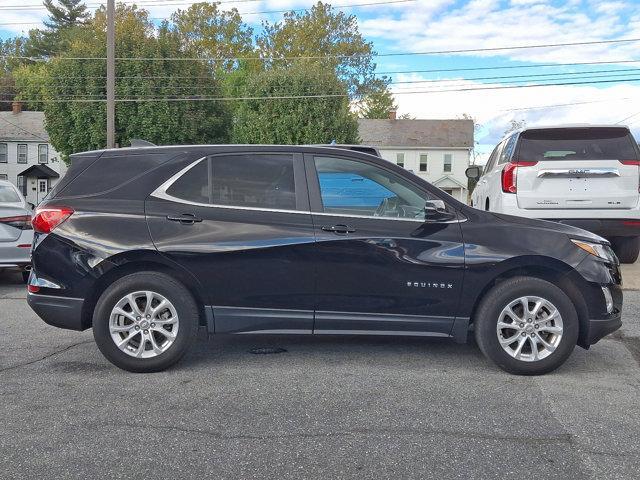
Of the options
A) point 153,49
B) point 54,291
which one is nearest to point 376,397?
point 54,291

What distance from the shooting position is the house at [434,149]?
157 ft

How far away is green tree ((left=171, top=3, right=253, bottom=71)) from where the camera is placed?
5403 centimetres

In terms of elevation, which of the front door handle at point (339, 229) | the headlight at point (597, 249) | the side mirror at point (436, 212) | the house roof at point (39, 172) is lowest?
the headlight at point (597, 249)

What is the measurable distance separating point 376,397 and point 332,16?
54.4m

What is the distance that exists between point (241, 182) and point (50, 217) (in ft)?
4.96

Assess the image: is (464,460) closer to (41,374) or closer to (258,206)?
(258,206)

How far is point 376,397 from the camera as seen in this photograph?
4367 millimetres

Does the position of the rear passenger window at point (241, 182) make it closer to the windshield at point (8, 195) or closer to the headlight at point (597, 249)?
the headlight at point (597, 249)

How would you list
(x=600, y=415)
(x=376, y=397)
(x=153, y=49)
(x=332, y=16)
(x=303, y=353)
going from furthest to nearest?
(x=332, y=16), (x=153, y=49), (x=303, y=353), (x=376, y=397), (x=600, y=415)

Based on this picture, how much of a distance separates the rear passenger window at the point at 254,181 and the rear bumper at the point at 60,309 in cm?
135

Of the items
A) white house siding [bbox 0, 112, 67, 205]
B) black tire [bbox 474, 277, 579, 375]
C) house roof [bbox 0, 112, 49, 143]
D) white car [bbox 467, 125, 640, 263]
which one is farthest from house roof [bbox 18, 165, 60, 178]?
black tire [bbox 474, 277, 579, 375]

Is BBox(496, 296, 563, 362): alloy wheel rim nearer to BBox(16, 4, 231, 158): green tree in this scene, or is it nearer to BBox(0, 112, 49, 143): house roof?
BBox(16, 4, 231, 158): green tree

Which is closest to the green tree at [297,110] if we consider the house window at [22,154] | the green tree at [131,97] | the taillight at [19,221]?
the green tree at [131,97]

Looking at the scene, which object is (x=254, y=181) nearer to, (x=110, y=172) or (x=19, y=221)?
(x=110, y=172)
